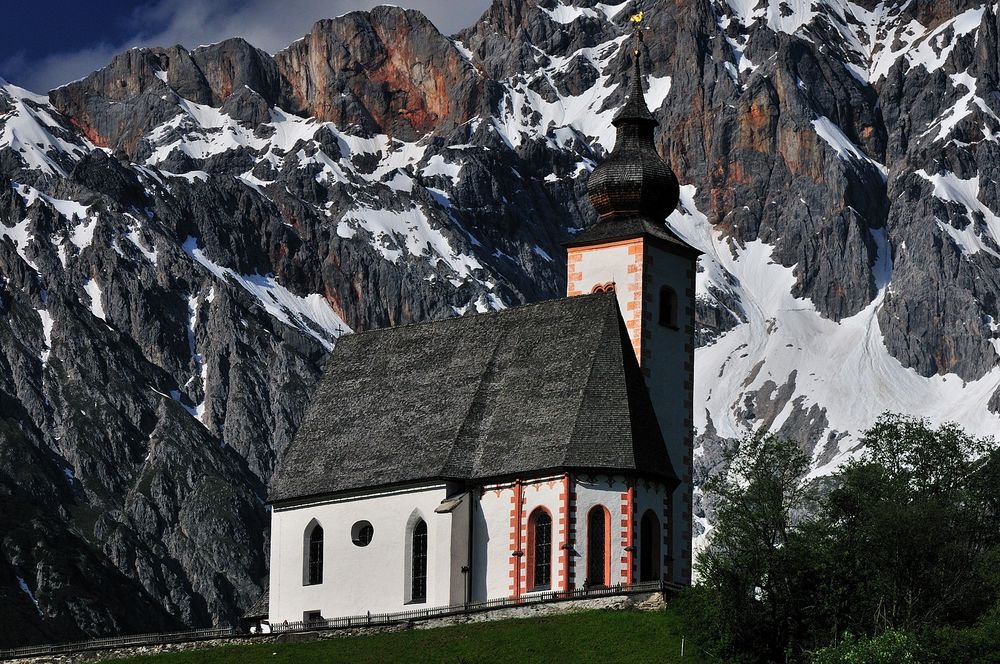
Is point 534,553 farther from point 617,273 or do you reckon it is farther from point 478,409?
point 617,273

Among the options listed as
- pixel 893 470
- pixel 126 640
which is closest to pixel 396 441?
pixel 126 640

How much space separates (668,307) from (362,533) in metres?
17.0

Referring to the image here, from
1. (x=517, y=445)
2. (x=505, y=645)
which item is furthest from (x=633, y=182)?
(x=505, y=645)

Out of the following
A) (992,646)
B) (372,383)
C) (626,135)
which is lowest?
(992,646)

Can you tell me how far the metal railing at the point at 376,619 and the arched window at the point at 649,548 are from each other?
3153mm

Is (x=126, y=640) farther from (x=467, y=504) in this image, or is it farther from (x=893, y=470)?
(x=893, y=470)

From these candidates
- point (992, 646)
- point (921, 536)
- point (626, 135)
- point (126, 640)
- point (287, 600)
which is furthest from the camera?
point (626, 135)

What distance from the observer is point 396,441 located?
92.8 metres

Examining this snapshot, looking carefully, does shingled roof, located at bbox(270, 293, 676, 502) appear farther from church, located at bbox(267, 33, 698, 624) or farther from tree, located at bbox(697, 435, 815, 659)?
tree, located at bbox(697, 435, 815, 659)

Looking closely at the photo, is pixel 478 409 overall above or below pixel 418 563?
above

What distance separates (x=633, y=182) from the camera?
321 feet

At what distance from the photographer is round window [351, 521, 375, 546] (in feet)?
303

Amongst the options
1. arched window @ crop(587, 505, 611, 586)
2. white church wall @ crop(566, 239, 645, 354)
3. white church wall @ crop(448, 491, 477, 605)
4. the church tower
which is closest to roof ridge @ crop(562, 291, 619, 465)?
white church wall @ crop(566, 239, 645, 354)

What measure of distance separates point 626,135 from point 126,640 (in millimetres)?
33600
